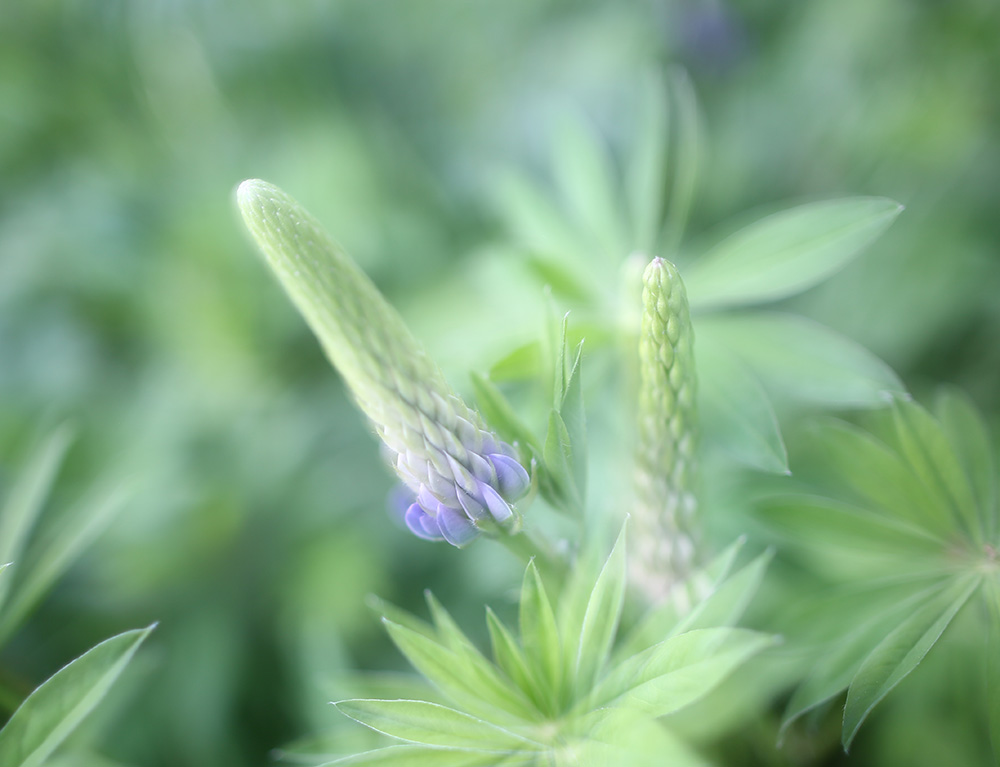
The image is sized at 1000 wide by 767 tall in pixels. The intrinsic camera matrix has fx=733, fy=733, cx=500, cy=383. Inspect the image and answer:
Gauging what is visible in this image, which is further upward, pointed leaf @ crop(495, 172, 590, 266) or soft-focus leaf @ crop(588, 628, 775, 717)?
pointed leaf @ crop(495, 172, 590, 266)

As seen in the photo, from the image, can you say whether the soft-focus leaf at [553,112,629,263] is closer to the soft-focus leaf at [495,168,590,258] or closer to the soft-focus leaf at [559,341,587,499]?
the soft-focus leaf at [495,168,590,258]

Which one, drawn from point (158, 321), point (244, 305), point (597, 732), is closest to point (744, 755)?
point (597, 732)

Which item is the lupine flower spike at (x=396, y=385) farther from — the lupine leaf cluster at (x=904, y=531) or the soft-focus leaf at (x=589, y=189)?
the soft-focus leaf at (x=589, y=189)

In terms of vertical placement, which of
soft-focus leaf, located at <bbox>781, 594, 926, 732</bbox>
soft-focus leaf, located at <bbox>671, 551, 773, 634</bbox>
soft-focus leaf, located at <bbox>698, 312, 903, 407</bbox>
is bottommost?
soft-focus leaf, located at <bbox>781, 594, 926, 732</bbox>

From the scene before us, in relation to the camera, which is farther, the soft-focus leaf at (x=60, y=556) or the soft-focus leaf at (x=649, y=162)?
the soft-focus leaf at (x=649, y=162)

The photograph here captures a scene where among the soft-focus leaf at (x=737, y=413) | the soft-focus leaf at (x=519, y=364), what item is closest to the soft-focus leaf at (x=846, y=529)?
the soft-focus leaf at (x=737, y=413)

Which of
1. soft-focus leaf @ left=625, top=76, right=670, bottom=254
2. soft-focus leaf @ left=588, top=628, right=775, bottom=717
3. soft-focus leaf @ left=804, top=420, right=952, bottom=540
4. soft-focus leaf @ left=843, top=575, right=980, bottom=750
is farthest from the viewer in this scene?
soft-focus leaf @ left=625, top=76, right=670, bottom=254

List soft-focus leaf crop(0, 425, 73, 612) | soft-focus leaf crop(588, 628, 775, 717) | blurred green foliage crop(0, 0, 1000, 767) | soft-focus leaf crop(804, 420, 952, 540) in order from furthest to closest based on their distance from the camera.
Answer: blurred green foliage crop(0, 0, 1000, 767) → soft-focus leaf crop(0, 425, 73, 612) → soft-focus leaf crop(804, 420, 952, 540) → soft-focus leaf crop(588, 628, 775, 717)

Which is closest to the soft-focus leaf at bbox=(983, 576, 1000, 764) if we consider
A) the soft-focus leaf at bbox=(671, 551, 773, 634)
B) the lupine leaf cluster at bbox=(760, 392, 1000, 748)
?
the lupine leaf cluster at bbox=(760, 392, 1000, 748)
